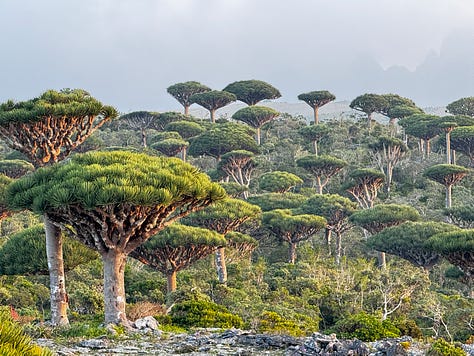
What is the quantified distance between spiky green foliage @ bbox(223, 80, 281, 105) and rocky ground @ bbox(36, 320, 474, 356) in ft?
200

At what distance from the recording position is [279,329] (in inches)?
623

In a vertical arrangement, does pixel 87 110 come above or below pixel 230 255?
above

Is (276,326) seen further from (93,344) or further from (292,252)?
(292,252)

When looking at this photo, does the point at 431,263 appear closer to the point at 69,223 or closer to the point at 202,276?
the point at 202,276

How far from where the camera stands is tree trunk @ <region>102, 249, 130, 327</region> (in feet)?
49.6

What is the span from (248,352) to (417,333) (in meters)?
8.13

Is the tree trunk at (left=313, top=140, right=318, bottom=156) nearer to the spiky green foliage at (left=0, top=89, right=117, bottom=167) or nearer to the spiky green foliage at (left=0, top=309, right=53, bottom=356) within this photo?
the spiky green foliage at (left=0, top=89, right=117, bottom=167)

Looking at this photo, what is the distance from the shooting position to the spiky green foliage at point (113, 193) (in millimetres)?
13352

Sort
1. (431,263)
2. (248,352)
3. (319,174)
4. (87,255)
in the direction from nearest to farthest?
1. (248,352)
2. (87,255)
3. (431,263)
4. (319,174)

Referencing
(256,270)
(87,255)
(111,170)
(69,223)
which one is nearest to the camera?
(111,170)

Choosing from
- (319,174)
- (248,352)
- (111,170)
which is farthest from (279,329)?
(319,174)

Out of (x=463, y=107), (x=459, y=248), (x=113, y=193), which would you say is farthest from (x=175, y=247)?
(x=463, y=107)

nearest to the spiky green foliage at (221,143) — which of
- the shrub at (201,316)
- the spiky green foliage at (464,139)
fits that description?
the spiky green foliage at (464,139)

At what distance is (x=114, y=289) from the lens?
1532 centimetres
